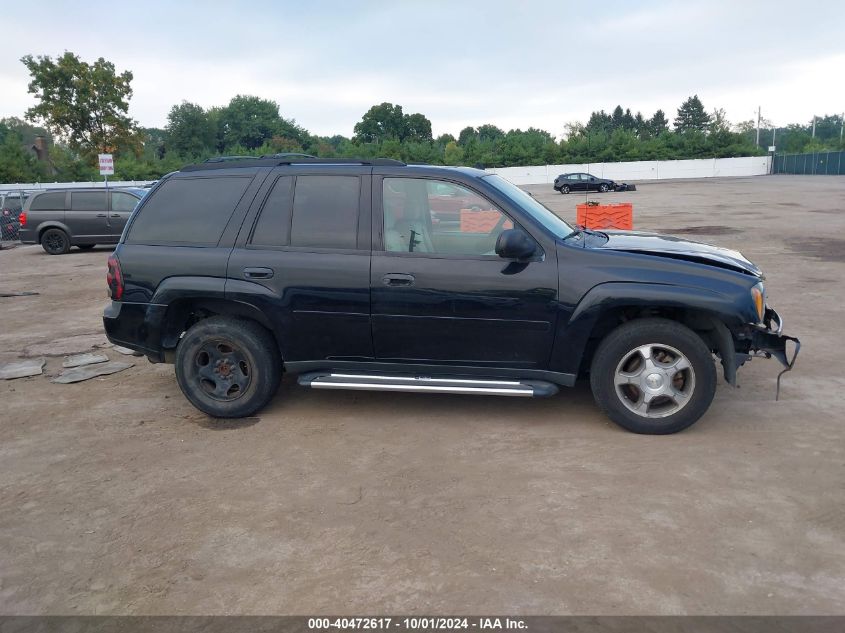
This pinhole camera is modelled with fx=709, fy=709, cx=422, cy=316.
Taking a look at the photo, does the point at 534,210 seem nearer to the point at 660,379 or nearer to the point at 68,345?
the point at 660,379

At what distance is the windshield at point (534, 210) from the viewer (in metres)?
5.12

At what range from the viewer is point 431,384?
4.97m

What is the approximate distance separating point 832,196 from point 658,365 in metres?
30.7

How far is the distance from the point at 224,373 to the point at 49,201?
15.6m

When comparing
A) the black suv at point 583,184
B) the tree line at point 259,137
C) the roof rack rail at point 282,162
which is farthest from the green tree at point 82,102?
the roof rack rail at point 282,162

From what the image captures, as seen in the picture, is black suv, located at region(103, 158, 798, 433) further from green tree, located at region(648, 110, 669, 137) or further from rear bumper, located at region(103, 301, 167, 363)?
green tree, located at region(648, 110, 669, 137)

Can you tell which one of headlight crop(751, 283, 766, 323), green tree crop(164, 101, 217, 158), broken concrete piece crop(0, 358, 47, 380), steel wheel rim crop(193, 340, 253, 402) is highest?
Result: green tree crop(164, 101, 217, 158)

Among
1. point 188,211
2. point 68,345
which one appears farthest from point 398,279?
point 68,345

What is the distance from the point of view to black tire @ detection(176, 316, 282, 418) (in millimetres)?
5227

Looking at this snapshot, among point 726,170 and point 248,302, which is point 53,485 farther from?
point 726,170

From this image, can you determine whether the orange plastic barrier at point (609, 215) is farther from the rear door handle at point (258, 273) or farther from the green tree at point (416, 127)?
the green tree at point (416, 127)

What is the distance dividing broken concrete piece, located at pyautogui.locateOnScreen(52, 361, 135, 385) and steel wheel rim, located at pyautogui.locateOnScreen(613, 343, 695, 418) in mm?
4769

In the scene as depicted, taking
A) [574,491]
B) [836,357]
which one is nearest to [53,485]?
[574,491]

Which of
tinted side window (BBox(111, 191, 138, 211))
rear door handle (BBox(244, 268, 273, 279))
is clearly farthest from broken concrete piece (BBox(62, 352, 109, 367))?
tinted side window (BBox(111, 191, 138, 211))
